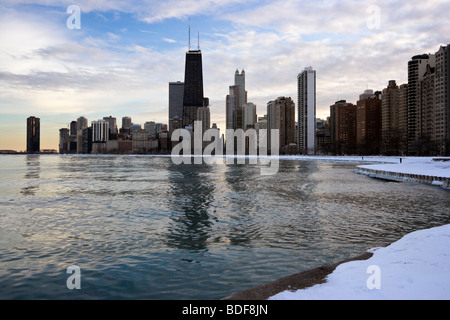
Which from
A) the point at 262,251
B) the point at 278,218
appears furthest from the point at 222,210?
the point at 262,251

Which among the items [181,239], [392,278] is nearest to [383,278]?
[392,278]

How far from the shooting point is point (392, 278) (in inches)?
404

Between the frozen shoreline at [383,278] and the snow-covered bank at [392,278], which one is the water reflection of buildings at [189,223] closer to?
the frozen shoreline at [383,278]

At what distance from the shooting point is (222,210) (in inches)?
1060

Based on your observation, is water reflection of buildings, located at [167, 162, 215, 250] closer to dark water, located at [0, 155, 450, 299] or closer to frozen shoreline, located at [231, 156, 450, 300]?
dark water, located at [0, 155, 450, 299]

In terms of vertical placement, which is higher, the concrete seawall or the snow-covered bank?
the concrete seawall

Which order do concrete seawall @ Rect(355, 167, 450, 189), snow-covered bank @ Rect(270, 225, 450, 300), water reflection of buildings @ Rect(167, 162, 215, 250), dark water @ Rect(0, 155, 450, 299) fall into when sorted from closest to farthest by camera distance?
snow-covered bank @ Rect(270, 225, 450, 300) < dark water @ Rect(0, 155, 450, 299) < water reflection of buildings @ Rect(167, 162, 215, 250) < concrete seawall @ Rect(355, 167, 450, 189)

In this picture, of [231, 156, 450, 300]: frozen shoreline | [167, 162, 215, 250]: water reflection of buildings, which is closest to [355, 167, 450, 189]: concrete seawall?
[167, 162, 215, 250]: water reflection of buildings

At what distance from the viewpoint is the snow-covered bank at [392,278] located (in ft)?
30.1

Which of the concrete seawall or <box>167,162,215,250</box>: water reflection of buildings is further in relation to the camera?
the concrete seawall

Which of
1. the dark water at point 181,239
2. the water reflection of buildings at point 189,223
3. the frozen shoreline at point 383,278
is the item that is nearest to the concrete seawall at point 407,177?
the dark water at point 181,239

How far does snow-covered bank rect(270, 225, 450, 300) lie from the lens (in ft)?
30.1

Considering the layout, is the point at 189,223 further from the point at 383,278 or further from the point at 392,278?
the point at 392,278
